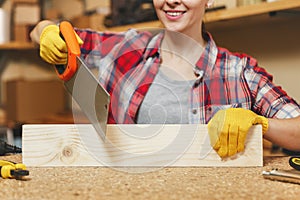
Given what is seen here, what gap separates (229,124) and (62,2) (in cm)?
268

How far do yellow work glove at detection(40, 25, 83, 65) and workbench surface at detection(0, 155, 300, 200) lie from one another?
28 centimetres

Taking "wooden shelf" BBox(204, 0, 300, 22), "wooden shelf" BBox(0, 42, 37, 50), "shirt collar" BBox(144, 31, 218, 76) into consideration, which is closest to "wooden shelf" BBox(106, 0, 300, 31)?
"wooden shelf" BBox(204, 0, 300, 22)

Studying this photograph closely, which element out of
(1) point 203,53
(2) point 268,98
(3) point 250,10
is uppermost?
(3) point 250,10

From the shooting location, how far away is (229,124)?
1012 mm

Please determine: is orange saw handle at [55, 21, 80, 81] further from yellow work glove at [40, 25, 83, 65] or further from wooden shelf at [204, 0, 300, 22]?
wooden shelf at [204, 0, 300, 22]

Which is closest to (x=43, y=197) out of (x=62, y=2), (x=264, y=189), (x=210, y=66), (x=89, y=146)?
(x=89, y=146)

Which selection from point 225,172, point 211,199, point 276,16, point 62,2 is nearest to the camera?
point 211,199

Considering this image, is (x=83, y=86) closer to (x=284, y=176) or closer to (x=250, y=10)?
(x=284, y=176)

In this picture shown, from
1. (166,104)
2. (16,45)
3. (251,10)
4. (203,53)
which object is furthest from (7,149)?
(16,45)

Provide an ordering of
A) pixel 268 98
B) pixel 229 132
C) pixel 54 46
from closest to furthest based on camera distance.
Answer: pixel 229 132
pixel 54 46
pixel 268 98

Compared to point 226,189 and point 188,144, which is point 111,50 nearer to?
point 188,144

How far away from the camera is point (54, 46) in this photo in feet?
3.77

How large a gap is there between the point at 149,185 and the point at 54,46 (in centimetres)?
46

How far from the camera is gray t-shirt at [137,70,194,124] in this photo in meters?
1.37
